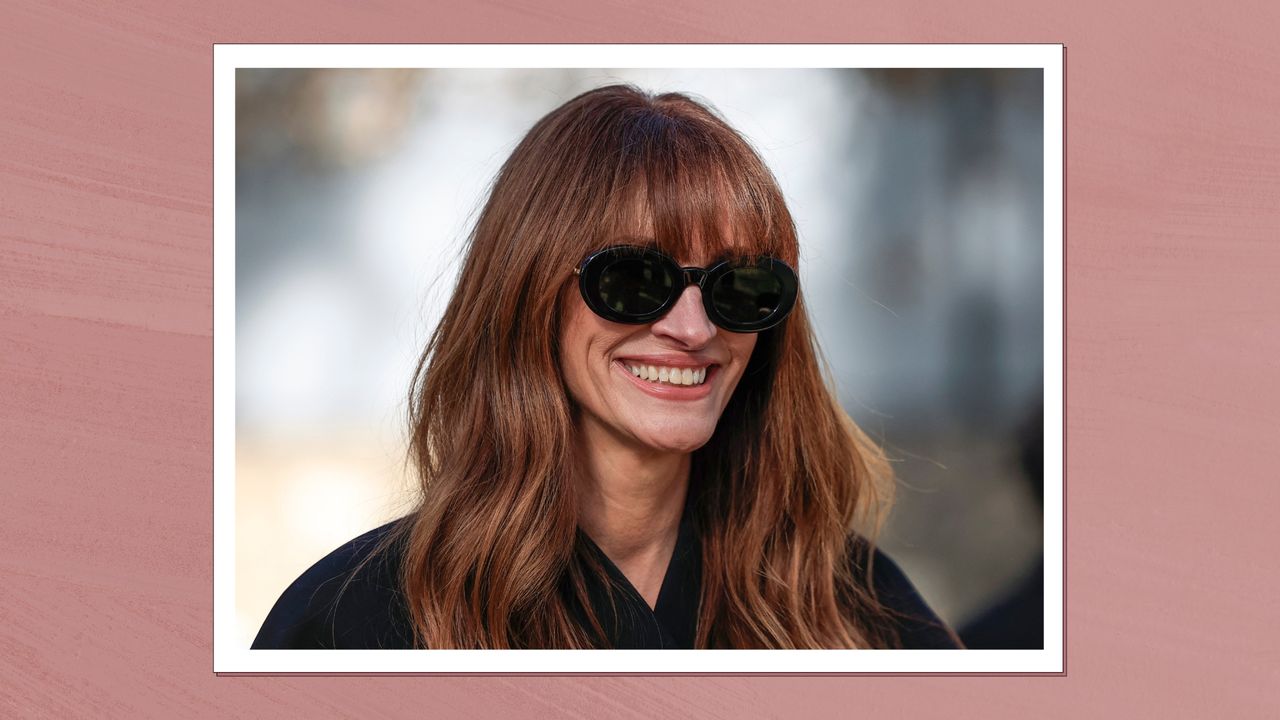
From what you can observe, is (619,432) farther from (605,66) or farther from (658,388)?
(605,66)

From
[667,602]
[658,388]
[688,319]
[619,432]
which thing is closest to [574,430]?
[619,432]

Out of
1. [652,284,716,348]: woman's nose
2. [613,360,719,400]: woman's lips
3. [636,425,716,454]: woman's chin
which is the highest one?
[652,284,716,348]: woman's nose

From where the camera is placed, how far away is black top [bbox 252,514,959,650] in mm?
2238

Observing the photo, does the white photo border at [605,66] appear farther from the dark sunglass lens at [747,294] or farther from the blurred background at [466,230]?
the dark sunglass lens at [747,294]

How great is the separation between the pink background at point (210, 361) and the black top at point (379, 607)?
12 cm

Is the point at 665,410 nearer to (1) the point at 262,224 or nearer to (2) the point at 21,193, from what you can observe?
(1) the point at 262,224

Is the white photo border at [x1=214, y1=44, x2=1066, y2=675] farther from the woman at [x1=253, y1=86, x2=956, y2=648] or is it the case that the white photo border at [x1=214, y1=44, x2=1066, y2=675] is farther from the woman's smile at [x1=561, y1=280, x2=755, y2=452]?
the woman's smile at [x1=561, y1=280, x2=755, y2=452]

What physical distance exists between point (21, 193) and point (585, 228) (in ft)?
5.23

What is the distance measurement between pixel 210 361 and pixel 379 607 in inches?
32.9

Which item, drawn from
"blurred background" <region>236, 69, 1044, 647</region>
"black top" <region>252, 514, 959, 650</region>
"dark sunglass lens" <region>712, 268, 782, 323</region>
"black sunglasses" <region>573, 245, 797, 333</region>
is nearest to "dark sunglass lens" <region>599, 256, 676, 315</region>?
"black sunglasses" <region>573, 245, 797, 333</region>

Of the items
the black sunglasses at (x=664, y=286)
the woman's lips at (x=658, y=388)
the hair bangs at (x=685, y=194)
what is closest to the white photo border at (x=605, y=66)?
the hair bangs at (x=685, y=194)

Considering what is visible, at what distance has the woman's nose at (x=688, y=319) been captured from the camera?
2.07m

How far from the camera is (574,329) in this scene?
212cm

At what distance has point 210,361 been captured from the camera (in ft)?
7.48
